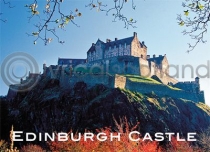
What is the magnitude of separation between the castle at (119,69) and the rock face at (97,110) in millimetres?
1526

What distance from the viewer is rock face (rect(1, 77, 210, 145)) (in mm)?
44781

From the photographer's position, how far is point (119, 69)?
6256 centimetres

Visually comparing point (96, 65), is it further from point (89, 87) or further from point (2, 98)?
point (2, 98)

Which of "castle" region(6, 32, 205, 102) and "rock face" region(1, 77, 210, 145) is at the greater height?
"castle" region(6, 32, 205, 102)

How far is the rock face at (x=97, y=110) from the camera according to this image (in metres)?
44.8

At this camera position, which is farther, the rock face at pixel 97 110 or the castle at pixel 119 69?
the castle at pixel 119 69

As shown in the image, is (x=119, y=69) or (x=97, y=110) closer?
(x=97, y=110)

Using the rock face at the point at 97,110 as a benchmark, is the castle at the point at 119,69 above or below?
above

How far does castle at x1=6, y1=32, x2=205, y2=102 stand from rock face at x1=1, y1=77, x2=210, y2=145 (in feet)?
5.01

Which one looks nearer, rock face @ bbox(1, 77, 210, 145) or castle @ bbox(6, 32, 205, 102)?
rock face @ bbox(1, 77, 210, 145)

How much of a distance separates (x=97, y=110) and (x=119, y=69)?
19316 millimetres

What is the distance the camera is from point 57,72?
54.0 m

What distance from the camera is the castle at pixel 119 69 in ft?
164

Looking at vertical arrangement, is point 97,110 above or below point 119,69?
below
